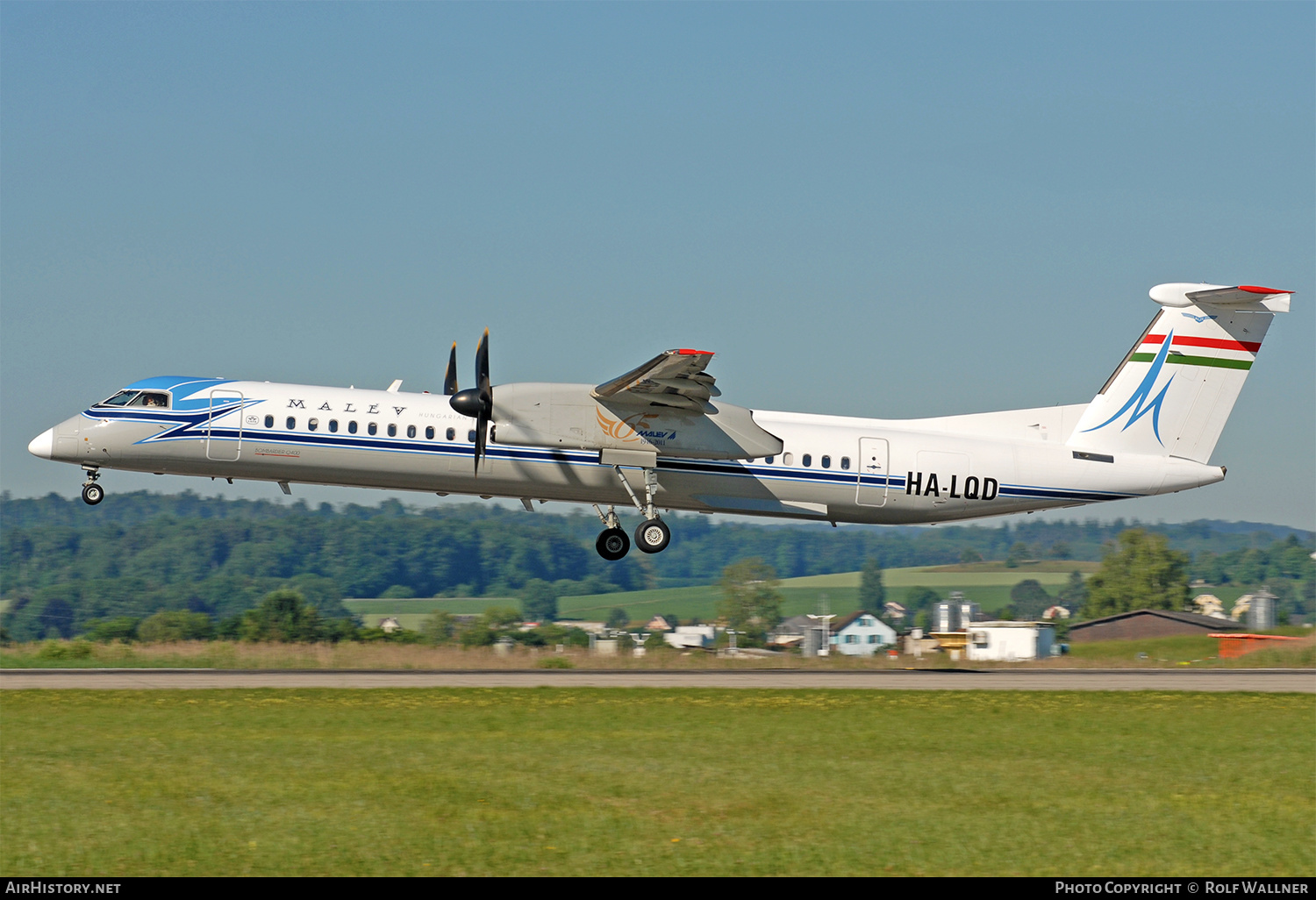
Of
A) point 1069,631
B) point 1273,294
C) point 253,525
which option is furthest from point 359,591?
point 1273,294

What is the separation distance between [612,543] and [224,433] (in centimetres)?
901

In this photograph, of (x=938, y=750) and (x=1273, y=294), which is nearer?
(x=938, y=750)

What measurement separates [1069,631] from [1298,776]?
230 ft

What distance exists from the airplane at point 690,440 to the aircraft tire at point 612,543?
0.10 feet

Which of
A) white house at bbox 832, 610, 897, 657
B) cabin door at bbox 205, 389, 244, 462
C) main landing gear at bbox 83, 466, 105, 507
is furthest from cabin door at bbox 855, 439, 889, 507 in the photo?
white house at bbox 832, 610, 897, 657

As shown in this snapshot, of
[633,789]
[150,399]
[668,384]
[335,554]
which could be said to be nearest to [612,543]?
[668,384]

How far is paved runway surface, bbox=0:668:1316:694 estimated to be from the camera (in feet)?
79.4

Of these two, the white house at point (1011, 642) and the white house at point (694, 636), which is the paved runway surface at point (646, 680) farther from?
the white house at point (694, 636)

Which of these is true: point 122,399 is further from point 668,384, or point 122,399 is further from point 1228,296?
point 1228,296

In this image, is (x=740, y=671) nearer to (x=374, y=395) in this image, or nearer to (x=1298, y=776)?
→ (x=374, y=395)

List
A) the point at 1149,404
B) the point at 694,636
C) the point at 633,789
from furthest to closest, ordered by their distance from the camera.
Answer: the point at 694,636, the point at 1149,404, the point at 633,789

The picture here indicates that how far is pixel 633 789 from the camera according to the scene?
13875 millimetres

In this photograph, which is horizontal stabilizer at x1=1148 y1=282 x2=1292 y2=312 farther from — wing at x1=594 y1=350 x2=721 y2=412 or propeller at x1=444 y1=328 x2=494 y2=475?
propeller at x1=444 y1=328 x2=494 y2=475

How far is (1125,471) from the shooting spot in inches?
1153
